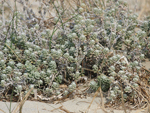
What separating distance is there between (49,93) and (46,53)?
0.49 m

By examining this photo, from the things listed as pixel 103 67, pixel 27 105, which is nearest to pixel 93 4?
pixel 103 67

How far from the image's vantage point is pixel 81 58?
102 inches

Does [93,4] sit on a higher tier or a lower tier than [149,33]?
higher

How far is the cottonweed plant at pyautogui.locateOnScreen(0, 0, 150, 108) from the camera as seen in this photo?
8.14 ft

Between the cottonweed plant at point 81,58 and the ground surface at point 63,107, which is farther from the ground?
the cottonweed plant at point 81,58

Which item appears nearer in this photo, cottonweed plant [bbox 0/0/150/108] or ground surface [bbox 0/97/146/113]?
ground surface [bbox 0/97/146/113]

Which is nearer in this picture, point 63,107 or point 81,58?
point 63,107

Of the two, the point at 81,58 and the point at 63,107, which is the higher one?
the point at 81,58

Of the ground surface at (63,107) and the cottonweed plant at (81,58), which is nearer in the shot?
the ground surface at (63,107)

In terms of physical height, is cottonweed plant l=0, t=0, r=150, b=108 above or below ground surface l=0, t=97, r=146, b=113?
above

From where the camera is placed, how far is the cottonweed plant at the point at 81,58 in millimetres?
2480

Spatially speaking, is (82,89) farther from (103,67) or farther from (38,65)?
(38,65)

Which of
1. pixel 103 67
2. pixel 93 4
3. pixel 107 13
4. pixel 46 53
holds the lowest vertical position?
pixel 103 67

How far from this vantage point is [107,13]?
3039 millimetres
